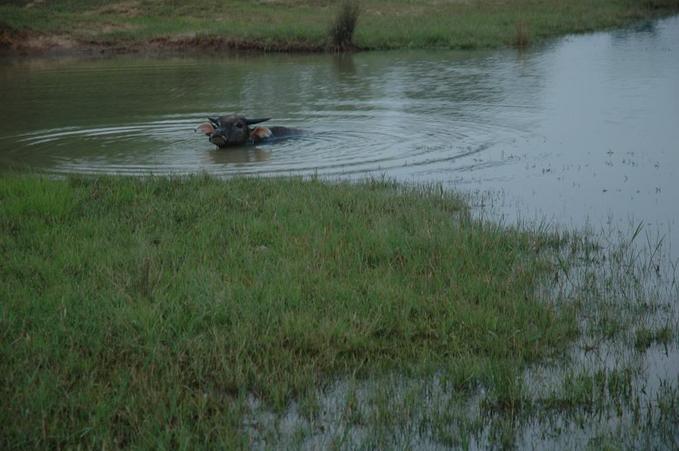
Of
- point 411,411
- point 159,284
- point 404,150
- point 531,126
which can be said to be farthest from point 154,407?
point 531,126

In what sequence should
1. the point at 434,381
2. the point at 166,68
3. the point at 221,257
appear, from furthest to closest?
1. the point at 166,68
2. the point at 221,257
3. the point at 434,381

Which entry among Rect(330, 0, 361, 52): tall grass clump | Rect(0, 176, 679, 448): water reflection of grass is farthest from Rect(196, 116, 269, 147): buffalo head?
Rect(330, 0, 361, 52): tall grass clump

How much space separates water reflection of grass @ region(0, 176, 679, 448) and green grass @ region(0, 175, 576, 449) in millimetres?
15

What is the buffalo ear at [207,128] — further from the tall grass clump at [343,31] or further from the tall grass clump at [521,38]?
the tall grass clump at [521,38]

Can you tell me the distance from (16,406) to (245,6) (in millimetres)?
33069

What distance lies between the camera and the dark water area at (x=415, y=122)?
9.99 meters

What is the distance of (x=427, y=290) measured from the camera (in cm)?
612

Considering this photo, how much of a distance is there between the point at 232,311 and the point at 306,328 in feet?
1.81

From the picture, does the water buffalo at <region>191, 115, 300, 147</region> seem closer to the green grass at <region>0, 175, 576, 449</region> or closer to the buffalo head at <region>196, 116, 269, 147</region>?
the buffalo head at <region>196, 116, 269, 147</region>

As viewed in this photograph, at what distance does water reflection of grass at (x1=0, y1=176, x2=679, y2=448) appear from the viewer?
445cm

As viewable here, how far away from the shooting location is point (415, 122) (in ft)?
47.2

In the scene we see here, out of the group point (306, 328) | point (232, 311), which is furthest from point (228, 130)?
point (306, 328)

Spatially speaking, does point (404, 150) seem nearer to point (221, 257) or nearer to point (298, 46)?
point (221, 257)

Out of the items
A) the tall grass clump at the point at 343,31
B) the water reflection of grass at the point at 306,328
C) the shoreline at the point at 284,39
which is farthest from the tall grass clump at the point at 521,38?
the water reflection of grass at the point at 306,328
